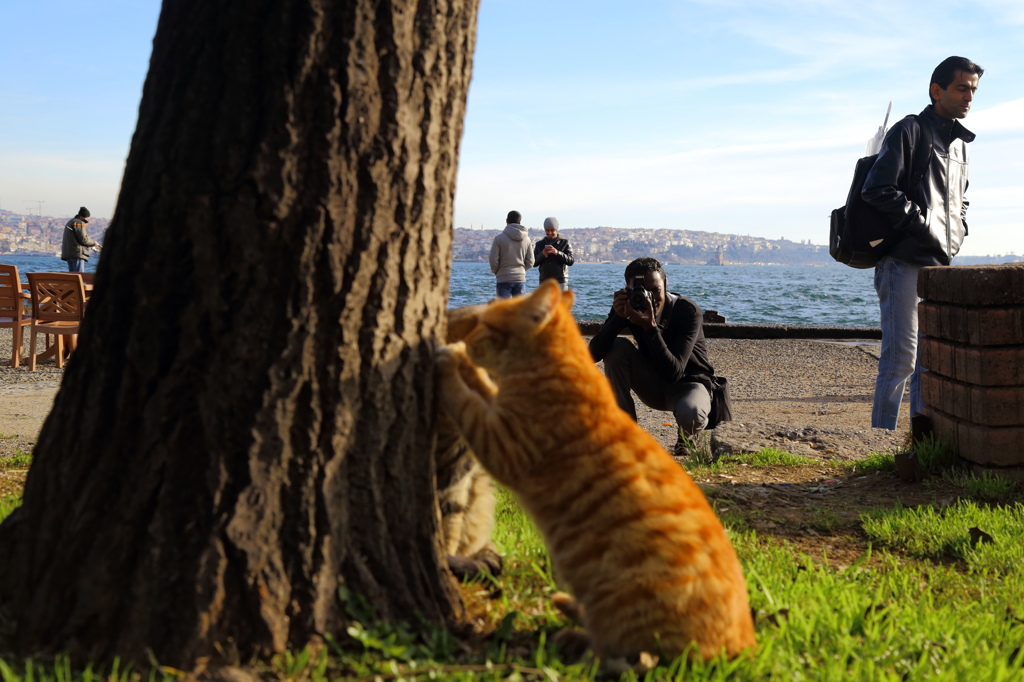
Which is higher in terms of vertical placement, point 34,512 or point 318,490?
point 318,490

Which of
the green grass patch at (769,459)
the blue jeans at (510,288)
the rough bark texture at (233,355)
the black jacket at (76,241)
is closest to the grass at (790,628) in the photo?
the rough bark texture at (233,355)

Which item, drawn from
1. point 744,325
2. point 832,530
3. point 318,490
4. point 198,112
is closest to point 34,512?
point 318,490

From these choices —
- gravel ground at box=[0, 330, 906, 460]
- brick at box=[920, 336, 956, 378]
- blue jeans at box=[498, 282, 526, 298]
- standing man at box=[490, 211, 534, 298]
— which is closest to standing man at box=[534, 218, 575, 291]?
standing man at box=[490, 211, 534, 298]

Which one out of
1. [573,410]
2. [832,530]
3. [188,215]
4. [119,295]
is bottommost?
[832,530]

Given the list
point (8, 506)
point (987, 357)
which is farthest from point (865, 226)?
point (8, 506)

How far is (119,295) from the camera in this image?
2182 mm

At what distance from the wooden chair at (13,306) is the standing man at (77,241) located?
4650mm

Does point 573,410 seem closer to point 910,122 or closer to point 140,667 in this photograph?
point 140,667

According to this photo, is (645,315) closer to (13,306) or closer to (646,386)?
(646,386)

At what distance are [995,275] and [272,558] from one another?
192 inches

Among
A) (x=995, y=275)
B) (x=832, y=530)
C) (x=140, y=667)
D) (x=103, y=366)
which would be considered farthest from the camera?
(x=995, y=275)

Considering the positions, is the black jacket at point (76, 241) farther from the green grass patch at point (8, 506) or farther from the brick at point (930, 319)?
the brick at point (930, 319)

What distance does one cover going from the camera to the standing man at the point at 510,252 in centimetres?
1402

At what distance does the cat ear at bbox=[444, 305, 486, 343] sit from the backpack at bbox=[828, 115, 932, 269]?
13.8ft
